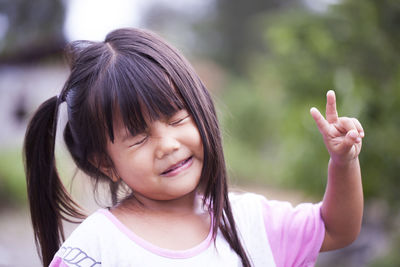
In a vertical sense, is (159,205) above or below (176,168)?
below

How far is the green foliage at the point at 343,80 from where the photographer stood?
3186 mm

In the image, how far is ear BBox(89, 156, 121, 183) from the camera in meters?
1.36

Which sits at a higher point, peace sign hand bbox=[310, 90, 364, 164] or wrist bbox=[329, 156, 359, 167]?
peace sign hand bbox=[310, 90, 364, 164]

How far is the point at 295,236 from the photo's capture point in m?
1.40

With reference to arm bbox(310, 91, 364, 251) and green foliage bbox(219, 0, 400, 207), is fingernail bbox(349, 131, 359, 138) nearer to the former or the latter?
arm bbox(310, 91, 364, 251)

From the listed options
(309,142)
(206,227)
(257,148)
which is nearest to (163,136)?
(206,227)

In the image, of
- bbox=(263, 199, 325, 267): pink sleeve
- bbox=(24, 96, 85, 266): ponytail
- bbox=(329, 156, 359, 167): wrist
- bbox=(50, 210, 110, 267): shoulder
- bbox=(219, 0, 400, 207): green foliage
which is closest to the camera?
bbox=(50, 210, 110, 267): shoulder

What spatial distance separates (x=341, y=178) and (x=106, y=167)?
71cm

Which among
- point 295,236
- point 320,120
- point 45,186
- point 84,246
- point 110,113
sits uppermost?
point 110,113

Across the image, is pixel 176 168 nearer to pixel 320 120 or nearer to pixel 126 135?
pixel 126 135

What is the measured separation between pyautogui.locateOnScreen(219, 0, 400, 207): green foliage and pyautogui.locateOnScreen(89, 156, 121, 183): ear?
133cm

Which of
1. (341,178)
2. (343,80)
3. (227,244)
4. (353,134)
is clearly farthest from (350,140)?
(343,80)

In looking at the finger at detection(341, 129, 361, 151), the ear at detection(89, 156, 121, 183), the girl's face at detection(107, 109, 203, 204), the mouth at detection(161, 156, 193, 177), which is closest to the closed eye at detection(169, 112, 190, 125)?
the girl's face at detection(107, 109, 203, 204)

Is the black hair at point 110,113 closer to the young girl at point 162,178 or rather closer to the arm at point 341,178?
the young girl at point 162,178
